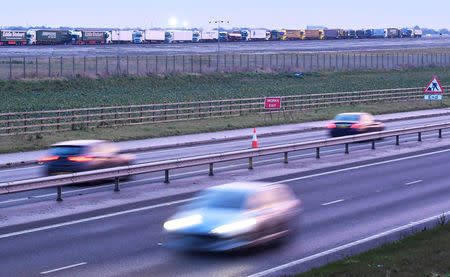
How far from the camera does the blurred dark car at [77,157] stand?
20.0 meters

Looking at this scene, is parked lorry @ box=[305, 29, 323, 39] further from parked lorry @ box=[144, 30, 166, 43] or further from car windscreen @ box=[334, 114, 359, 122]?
car windscreen @ box=[334, 114, 359, 122]

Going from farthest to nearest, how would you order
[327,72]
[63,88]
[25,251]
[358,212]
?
1. [327,72]
2. [63,88]
3. [358,212]
4. [25,251]

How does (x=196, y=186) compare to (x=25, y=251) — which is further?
(x=196, y=186)

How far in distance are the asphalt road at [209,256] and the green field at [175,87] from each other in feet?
103

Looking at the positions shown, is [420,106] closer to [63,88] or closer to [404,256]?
[63,88]

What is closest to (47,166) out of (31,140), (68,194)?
(68,194)

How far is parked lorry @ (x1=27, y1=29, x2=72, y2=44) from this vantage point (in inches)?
Result: 4712

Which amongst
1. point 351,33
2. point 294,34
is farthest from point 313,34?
point 351,33

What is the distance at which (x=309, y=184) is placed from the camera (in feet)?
68.0

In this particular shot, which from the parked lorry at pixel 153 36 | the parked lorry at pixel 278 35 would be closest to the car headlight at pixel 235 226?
the parked lorry at pixel 153 36

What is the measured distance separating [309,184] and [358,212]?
4289mm

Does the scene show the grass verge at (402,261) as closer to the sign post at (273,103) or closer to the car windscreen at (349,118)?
the car windscreen at (349,118)

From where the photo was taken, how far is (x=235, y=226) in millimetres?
12266

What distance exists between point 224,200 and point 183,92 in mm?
52388
